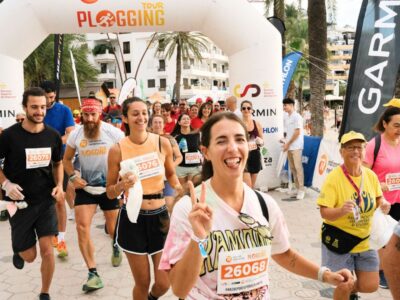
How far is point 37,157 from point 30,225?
2.08 ft

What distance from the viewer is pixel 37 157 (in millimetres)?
4074

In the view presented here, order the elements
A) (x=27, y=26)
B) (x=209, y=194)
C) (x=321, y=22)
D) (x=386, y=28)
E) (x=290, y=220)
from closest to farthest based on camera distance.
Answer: (x=209, y=194), (x=386, y=28), (x=290, y=220), (x=27, y=26), (x=321, y=22)

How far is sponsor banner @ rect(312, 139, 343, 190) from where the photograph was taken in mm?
7758

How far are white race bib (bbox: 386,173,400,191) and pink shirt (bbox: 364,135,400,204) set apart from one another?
0.03m

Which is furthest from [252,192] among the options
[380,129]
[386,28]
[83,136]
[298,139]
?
[298,139]

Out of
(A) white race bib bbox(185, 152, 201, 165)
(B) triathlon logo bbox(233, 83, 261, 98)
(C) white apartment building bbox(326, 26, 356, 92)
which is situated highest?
(C) white apartment building bbox(326, 26, 356, 92)

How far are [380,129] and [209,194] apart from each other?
9.34ft

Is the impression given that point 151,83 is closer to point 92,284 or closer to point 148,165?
point 92,284

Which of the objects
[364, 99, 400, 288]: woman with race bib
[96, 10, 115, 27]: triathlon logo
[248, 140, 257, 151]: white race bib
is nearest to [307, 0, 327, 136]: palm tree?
[248, 140, 257, 151]: white race bib

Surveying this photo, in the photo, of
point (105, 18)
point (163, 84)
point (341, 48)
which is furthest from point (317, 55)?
point (341, 48)

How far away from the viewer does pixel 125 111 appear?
3809 millimetres

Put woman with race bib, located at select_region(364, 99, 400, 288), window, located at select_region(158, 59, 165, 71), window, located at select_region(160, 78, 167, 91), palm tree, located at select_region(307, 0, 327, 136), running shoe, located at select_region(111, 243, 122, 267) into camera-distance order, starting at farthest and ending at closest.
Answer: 1. window, located at select_region(160, 78, 167, 91)
2. window, located at select_region(158, 59, 165, 71)
3. palm tree, located at select_region(307, 0, 327, 136)
4. running shoe, located at select_region(111, 243, 122, 267)
5. woman with race bib, located at select_region(364, 99, 400, 288)

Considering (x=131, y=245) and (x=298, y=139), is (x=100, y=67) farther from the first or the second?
(x=131, y=245)

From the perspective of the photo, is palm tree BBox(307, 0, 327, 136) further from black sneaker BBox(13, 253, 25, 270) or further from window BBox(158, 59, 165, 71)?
window BBox(158, 59, 165, 71)
